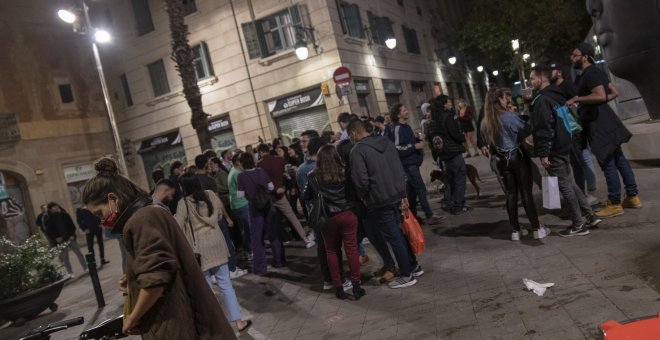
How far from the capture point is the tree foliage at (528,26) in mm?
31141

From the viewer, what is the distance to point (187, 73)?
559 inches

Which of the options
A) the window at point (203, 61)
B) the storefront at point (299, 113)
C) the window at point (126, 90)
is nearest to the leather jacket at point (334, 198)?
the storefront at point (299, 113)

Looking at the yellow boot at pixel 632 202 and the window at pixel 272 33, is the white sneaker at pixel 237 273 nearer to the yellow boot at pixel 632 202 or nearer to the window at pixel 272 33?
the yellow boot at pixel 632 202

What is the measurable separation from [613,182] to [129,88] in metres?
21.5

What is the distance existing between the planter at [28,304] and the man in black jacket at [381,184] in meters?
6.22

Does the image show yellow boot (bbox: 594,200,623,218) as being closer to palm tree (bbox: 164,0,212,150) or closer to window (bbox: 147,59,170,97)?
palm tree (bbox: 164,0,212,150)

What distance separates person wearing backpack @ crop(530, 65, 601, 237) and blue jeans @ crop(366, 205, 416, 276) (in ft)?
6.00

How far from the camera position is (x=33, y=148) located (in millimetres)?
20375

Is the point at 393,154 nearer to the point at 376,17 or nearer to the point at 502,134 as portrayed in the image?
the point at 502,134

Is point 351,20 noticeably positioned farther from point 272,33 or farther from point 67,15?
point 67,15

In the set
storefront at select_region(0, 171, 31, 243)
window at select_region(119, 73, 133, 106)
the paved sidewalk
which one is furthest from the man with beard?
window at select_region(119, 73, 133, 106)

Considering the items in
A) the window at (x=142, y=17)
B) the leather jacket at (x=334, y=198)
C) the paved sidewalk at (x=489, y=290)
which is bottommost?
the paved sidewalk at (x=489, y=290)

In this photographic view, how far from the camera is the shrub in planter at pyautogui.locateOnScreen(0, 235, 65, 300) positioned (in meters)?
8.38

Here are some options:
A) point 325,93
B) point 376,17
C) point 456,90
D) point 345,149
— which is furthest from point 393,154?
point 456,90
